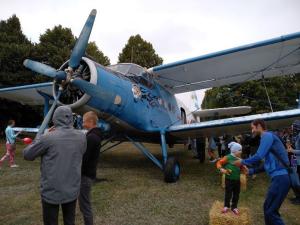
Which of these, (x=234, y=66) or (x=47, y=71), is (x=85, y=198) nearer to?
(x=47, y=71)

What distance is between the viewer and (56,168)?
3049 mm

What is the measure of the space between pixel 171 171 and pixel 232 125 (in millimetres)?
2038

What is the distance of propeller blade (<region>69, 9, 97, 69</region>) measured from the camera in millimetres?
6453

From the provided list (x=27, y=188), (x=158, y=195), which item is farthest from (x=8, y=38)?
(x=158, y=195)

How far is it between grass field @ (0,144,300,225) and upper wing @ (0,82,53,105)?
12.0ft

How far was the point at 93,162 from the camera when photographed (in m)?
3.95

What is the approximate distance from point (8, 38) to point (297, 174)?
24402 mm

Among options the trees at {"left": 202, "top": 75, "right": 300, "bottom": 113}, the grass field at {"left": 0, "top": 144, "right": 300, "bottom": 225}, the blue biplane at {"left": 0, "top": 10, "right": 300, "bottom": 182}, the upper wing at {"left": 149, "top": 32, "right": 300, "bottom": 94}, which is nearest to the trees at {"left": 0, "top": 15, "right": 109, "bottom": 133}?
the blue biplane at {"left": 0, "top": 10, "right": 300, "bottom": 182}

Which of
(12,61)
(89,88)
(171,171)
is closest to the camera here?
(89,88)

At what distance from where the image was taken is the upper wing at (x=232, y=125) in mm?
7376

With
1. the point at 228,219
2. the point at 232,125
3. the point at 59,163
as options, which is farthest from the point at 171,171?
the point at 59,163

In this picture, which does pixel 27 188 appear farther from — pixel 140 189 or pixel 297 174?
pixel 297 174

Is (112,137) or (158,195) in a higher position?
(112,137)

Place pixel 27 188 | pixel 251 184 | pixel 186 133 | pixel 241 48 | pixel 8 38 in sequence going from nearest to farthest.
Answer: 1. pixel 27 188
2. pixel 251 184
3. pixel 241 48
4. pixel 186 133
5. pixel 8 38
